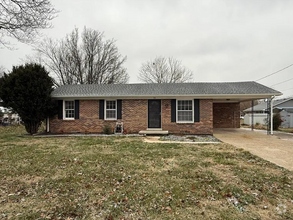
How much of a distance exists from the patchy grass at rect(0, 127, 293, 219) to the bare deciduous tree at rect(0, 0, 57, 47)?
20.7 ft

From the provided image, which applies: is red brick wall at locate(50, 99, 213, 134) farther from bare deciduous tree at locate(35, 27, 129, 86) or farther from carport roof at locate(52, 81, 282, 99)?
bare deciduous tree at locate(35, 27, 129, 86)

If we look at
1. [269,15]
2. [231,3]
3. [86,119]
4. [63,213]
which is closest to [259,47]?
[269,15]

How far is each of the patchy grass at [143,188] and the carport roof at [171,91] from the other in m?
5.41

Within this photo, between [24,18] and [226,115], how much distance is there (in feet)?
48.0

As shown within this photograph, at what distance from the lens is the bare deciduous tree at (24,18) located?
25.4 ft

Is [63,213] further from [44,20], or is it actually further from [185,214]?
[44,20]

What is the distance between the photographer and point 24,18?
8.05 metres

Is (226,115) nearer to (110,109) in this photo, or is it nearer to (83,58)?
(110,109)

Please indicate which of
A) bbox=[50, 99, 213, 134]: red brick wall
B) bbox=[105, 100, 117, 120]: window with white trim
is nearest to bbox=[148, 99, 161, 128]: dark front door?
bbox=[50, 99, 213, 134]: red brick wall

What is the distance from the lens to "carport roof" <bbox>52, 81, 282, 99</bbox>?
10023mm

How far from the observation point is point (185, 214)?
2486 mm

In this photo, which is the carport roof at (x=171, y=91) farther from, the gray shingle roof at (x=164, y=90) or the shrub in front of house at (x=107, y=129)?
the shrub in front of house at (x=107, y=129)

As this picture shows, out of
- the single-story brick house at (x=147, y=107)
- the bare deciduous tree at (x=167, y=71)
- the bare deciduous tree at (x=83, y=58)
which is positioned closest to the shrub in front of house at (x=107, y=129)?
the single-story brick house at (x=147, y=107)

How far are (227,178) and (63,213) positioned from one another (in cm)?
324
